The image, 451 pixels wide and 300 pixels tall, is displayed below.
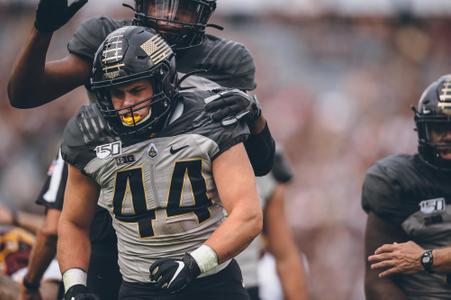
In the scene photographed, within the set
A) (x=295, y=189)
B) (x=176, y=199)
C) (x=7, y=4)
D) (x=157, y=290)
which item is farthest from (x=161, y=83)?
(x=7, y=4)

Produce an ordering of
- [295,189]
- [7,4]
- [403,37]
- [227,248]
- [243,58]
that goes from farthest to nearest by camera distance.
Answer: [403,37]
[7,4]
[295,189]
[243,58]
[227,248]

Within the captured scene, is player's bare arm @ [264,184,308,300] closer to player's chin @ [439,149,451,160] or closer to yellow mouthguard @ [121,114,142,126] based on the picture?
player's chin @ [439,149,451,160]

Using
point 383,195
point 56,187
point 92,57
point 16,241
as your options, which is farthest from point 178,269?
point 16,241

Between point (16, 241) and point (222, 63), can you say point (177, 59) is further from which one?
point (16, 241)

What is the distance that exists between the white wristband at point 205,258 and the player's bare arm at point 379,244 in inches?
55.0

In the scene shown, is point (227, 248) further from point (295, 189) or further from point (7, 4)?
point (7, 4)

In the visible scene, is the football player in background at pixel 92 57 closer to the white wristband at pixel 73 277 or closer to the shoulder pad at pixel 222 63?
the shoulder pad at pixel 222 63

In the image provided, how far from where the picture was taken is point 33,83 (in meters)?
5.03

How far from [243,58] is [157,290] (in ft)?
3.74

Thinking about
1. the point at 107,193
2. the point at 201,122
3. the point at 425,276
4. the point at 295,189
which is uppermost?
the point at 201,122

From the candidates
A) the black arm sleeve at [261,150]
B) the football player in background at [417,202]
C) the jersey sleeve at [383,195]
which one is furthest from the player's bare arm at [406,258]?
the black arm sleeve at [261,150]

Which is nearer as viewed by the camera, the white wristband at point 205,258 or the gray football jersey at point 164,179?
the white wristband at point 205,258

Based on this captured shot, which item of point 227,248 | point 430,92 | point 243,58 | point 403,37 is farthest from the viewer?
point 403,37

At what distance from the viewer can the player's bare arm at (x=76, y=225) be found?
4.89 m
